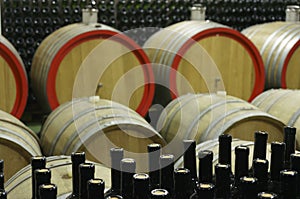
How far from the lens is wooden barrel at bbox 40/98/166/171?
2203mm

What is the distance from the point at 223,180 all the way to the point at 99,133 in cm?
96

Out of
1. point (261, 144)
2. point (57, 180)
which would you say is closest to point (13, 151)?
point (57, 180)

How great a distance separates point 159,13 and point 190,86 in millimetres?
1345

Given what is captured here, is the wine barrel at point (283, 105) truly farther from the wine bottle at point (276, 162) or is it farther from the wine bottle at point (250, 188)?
the wine bottle at point (250, 188)

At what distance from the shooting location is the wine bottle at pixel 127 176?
1.34 m

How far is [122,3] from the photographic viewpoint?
4.47 m

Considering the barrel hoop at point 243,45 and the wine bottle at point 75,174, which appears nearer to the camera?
the wine bottle at point 75,174

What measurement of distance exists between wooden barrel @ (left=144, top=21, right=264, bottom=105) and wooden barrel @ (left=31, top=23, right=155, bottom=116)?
19 cm

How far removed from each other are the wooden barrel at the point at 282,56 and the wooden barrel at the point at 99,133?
162 centimetres

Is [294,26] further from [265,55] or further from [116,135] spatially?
[116,135]

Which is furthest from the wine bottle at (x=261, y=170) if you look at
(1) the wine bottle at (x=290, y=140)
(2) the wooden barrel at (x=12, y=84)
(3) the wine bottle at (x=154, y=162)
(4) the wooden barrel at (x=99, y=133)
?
(2) the wooden barrel at (x=12, y=84)

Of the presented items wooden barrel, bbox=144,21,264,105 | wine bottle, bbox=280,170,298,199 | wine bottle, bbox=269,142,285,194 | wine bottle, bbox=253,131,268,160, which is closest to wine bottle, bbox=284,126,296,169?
wine bottle, bbox=253,131,268,160

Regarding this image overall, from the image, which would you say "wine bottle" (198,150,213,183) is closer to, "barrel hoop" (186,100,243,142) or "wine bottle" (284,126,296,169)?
"wine bottle" (284,126,296,169)

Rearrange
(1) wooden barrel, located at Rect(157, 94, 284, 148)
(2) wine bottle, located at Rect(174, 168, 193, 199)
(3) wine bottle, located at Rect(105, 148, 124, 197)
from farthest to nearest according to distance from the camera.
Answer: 1. (1) wooden barrel, located at Rect(157, 94, 284, 148)
2. (3) wine bottle, located at Rect(105, 148, 124, 197)
3. (2) wine bottle, located at Rect(174, 168, 193, 199)
